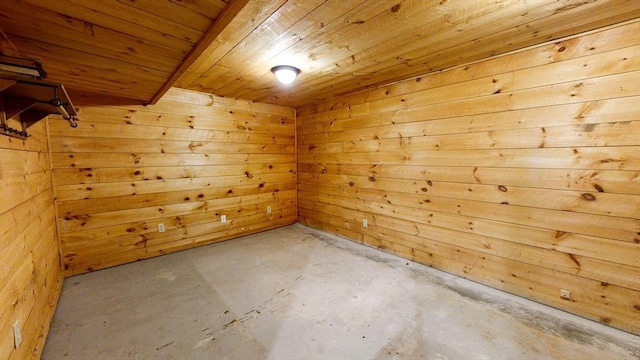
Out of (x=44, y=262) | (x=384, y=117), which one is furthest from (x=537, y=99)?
(x=44, y=262)

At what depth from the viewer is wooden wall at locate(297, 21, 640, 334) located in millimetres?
1709

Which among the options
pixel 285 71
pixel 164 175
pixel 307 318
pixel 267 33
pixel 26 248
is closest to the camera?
pixel 26 248

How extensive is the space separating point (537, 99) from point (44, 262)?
400 cm

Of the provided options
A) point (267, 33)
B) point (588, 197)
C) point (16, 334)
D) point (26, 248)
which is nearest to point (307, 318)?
point (16, 334)

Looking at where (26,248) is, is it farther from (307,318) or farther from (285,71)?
(285,71)

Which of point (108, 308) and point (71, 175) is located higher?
point (71, 175)

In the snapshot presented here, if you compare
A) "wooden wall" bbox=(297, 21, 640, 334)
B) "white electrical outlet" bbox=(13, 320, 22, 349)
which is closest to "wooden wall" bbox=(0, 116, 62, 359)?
"white electrical outlet" bbox=(13, 320, 22, 349)

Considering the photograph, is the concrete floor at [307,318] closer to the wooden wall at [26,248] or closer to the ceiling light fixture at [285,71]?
the wooden wall at [26,248]

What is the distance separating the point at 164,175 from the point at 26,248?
5.25 ft

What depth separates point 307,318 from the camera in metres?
1.89

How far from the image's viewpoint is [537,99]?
1.98 m

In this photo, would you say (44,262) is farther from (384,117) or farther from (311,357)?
(384,117)

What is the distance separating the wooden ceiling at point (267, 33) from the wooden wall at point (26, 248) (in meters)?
0.65

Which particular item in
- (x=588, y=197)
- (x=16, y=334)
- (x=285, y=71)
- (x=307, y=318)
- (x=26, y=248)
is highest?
(x=285, y=71)
